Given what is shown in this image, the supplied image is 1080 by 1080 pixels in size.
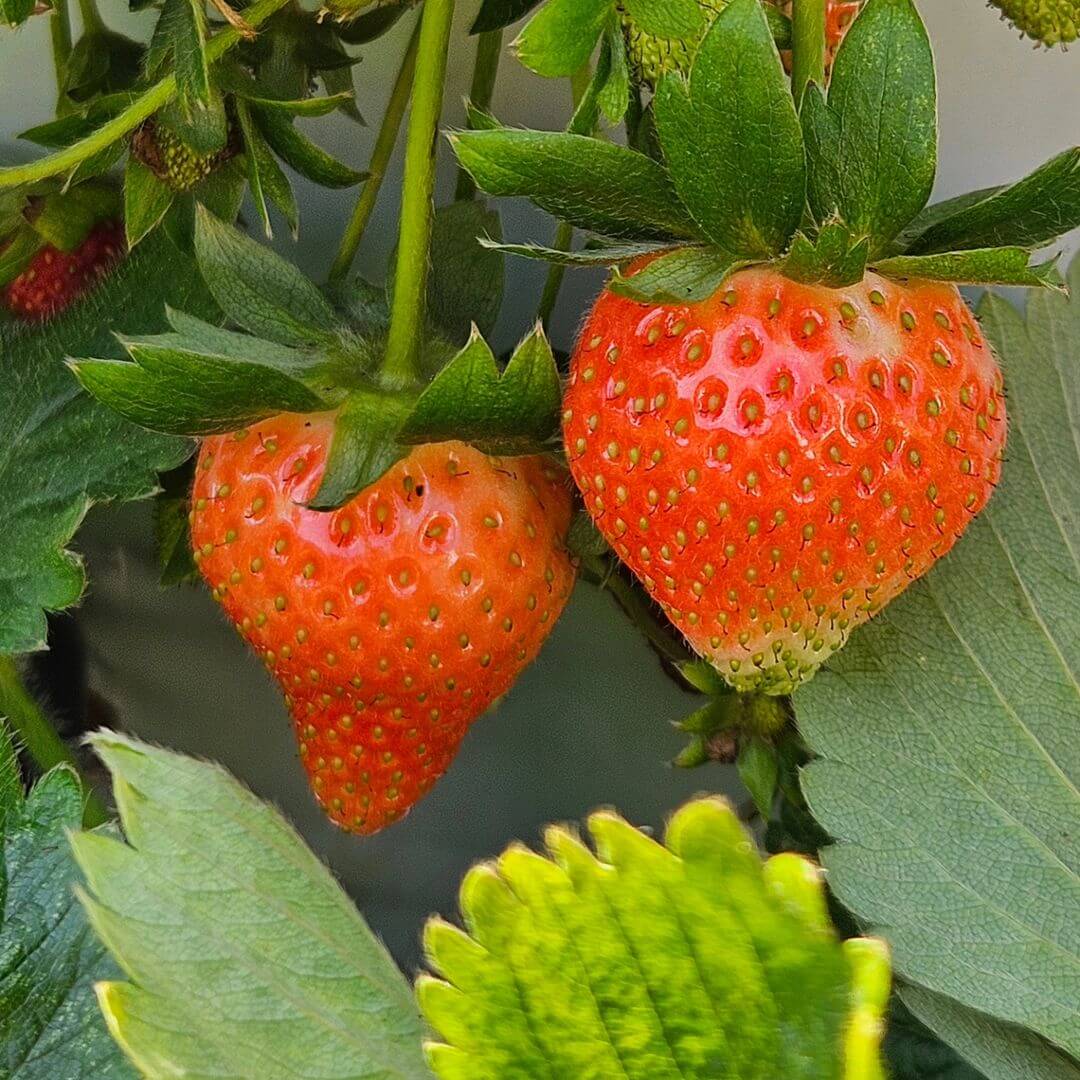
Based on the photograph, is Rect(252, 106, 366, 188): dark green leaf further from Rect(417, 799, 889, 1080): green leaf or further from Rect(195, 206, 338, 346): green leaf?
Rect(417, 799, 889, 1080): green leaf

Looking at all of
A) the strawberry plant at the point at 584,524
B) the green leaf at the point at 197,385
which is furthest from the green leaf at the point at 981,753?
the green leaf at the point at 197,385

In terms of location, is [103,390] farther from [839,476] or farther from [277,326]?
[839,476]

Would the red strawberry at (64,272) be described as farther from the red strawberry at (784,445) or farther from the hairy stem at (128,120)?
the red strawberry at (784,445)

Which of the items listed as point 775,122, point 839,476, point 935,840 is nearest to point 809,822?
point 935,840

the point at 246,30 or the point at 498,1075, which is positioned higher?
the point at 246,30

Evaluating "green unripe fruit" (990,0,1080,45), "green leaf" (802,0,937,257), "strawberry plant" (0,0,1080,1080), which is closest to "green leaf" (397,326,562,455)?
"strawberry plant" (0,0,1080,1080)

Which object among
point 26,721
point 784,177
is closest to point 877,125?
point 784,177
